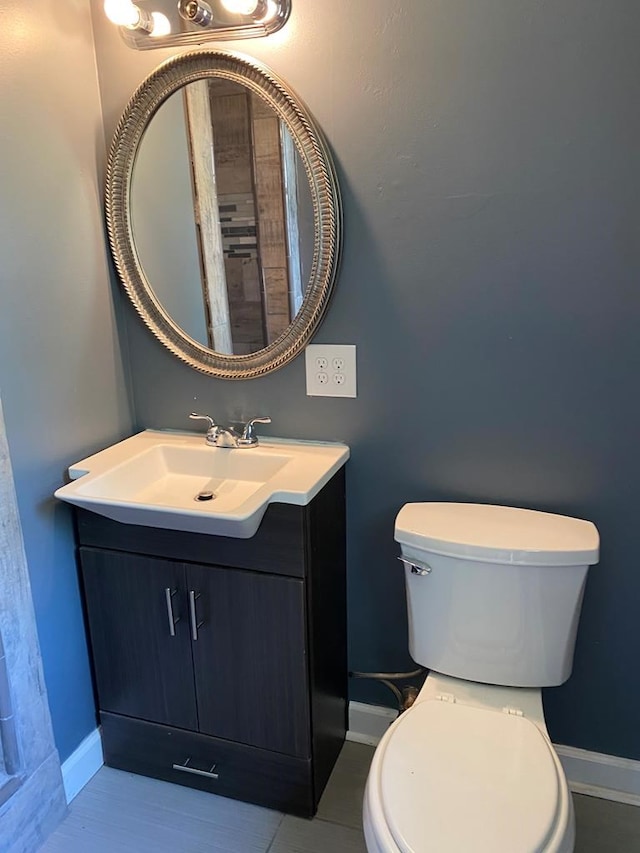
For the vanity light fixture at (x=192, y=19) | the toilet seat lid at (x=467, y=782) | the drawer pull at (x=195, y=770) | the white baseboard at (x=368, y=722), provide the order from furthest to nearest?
the white baseboard at (x=368, y=722) → the drawer pull at (x=195, y=770) → the vanity light fixture at (x=192, y=19) → the toilet seat lid at (x=467, y=782)

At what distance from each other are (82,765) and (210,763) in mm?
368

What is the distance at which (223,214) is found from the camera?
166 centimetres

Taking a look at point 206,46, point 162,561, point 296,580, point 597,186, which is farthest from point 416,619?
point 206,46

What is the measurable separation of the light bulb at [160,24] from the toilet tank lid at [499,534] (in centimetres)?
132

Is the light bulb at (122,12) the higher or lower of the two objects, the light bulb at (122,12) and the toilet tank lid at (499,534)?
the higher

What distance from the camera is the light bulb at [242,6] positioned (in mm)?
1463

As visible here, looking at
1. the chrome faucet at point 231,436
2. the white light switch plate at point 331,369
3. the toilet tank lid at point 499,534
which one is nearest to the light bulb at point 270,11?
the white light switch plate at point 331,369

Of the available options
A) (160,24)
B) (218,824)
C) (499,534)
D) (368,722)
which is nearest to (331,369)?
(499,534)

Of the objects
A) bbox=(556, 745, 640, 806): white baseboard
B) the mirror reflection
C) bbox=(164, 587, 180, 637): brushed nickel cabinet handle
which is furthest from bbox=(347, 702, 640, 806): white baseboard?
the mirror reflection

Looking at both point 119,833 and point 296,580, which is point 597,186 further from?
point 119,833

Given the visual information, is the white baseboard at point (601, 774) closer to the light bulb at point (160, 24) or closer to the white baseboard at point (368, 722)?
the white baseboard at point (368, 722)

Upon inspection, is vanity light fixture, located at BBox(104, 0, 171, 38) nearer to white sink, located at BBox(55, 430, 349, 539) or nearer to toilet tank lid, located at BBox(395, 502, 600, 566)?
white sink, located at BBox(55, 430, 349, 539)

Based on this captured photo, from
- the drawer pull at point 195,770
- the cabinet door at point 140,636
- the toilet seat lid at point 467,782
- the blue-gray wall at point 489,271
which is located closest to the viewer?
the toilet seat lid at point 467,782

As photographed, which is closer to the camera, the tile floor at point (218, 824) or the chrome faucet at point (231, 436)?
the tile floor at point (218, 824)
